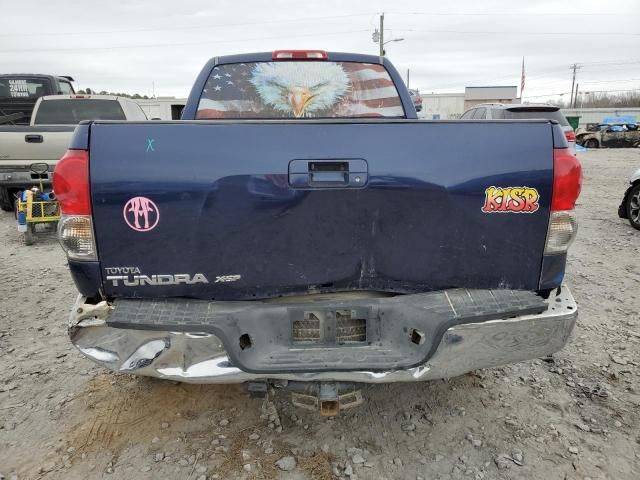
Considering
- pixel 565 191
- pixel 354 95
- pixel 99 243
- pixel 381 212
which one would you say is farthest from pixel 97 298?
pixel 354 95

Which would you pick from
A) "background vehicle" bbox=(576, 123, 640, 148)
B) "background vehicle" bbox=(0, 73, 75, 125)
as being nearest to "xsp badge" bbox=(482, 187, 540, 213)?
"background vehicle" bbox=(0, 73, 75, 125)

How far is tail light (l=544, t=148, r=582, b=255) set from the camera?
6.97ft

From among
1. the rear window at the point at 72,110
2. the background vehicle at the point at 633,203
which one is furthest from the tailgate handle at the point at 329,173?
the rear window at the point at 72,110

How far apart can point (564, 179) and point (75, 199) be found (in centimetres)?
212

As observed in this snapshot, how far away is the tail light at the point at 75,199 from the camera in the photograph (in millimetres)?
1979

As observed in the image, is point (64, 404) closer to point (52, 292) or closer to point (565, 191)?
point (52, 292)

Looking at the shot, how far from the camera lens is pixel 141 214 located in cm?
203

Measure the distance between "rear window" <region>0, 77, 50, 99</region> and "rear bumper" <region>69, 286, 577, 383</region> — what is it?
40.3ft

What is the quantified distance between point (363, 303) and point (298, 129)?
2.73 ft

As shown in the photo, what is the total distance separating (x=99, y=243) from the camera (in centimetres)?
205

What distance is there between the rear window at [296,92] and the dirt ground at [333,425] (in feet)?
6.55

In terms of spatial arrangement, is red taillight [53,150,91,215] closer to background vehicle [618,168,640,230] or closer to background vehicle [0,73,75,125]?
background vehicle [618,168,640,230]

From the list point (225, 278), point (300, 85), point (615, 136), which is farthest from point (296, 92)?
point (615, 136)

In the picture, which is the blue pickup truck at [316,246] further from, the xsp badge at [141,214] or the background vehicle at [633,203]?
the background vehicle at [633,203]
